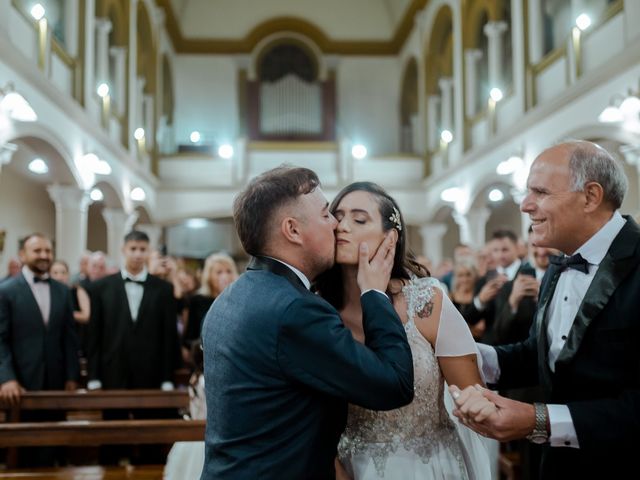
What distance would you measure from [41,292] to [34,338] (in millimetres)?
360

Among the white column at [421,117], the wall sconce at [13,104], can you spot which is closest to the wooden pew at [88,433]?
the wall sconce at [13,104]

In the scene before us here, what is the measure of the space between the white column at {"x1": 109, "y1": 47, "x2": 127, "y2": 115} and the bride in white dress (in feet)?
35.8

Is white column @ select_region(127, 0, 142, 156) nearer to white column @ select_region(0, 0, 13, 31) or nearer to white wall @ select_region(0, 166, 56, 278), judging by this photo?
white wall @ select_region(0, 166, 56, 278)

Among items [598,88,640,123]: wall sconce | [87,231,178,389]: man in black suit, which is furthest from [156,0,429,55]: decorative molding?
[87,231,178,389]: man in black suit

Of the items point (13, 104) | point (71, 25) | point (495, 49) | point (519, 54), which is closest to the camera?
point (13, 104)

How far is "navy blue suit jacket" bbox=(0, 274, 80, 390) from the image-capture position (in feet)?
14.6

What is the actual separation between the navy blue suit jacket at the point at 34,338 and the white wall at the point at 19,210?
281 inches

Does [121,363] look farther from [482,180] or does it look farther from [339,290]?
[482,180]

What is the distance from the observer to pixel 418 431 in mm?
1997

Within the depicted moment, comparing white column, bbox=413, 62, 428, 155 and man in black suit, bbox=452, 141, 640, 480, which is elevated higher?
white column, bbox=413, 62, 428, 155

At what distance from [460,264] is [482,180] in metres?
6.22

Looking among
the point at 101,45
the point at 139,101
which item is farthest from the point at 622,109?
the point at 139,101

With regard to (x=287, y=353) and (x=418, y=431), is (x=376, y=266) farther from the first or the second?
(x=418, y=431)

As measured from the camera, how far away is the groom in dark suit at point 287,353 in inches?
61.2
